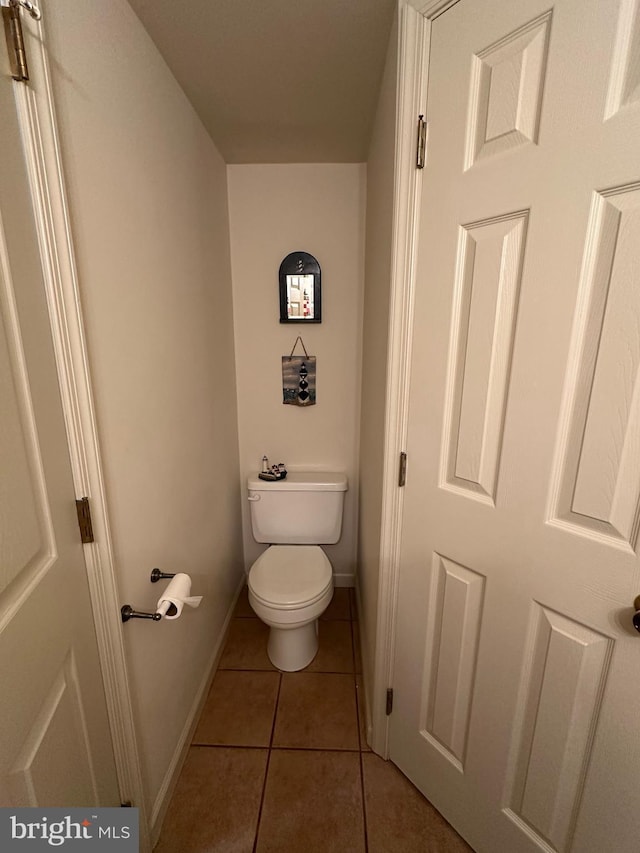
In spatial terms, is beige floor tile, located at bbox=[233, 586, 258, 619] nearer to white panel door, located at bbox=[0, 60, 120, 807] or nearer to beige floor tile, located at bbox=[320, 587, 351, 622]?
beige floor tile, located at bbox=[320, 587, 351, 622]

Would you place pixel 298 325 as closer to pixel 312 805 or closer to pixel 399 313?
pixel 399 313

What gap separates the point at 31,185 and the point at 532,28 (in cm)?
99

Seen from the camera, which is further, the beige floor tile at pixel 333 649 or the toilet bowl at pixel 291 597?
the beige floor tile at pixel 333 649

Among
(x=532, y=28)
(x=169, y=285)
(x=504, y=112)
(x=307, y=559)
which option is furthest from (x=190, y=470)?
(x=532, y=28)

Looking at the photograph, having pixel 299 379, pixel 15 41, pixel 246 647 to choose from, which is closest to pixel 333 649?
pixel 246 647

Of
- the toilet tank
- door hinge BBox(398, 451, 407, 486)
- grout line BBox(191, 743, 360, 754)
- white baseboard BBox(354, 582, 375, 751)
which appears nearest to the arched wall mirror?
the toilet tank

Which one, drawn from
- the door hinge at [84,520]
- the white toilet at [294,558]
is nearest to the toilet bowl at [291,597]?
the white toilet at [294,558]

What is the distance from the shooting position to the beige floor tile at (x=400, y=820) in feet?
3.47

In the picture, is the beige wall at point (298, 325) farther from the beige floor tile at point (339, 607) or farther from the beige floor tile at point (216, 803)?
the beige floor tile at point (216, 803)

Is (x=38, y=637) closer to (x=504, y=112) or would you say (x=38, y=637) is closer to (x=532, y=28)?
(x=504, y=112)

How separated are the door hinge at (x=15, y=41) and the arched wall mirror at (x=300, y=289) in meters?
1.24

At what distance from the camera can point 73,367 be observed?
728mm

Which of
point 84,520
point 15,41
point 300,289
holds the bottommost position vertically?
point 84,520

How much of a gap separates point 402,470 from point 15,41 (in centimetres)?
116
